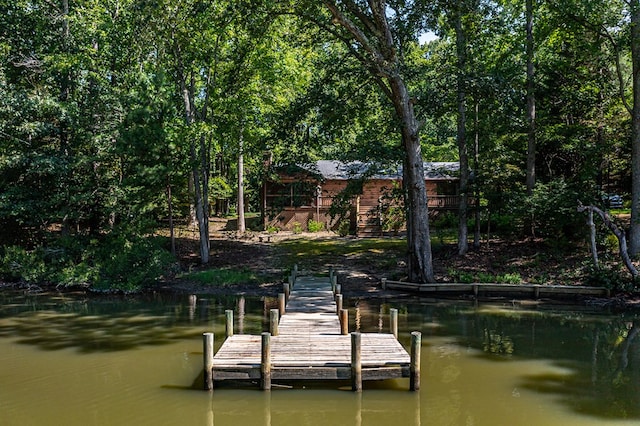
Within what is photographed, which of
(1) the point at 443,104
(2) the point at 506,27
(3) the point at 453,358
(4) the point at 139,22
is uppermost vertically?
(2) the point at 506,27

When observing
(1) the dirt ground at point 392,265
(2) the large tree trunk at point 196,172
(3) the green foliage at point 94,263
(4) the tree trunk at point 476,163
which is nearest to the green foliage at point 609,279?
(1) the dirt ground at point 392,265

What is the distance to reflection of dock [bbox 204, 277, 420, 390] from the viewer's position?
877 centimetres

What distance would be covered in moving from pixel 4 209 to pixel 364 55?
52.8 feet

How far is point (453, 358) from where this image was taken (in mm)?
10883

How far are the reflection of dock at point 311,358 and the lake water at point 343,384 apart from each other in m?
0.32

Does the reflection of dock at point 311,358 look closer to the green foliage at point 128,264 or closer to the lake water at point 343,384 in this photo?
the lake water at point 343,384

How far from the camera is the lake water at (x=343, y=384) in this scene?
7.94 metres

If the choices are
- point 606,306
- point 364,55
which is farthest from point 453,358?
point 364,55

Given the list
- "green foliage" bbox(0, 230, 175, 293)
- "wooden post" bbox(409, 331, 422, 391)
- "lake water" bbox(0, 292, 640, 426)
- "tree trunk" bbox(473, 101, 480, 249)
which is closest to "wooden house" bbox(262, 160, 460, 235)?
"tree trunk" bbox(473, 101, 480, 249)

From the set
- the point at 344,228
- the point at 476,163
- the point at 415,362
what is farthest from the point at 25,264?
the point at 476,163

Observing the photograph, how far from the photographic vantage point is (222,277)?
67.6ft

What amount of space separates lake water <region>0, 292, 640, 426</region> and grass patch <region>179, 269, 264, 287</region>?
4.37 metres

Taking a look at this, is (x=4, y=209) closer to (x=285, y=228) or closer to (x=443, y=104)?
(x=285, y=228)

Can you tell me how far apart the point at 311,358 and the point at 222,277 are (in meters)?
12.0
